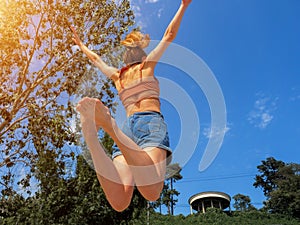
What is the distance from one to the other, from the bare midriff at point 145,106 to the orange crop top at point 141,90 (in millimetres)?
29

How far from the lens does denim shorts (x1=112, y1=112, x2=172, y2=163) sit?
7.48 feet

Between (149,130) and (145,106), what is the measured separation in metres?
0.23

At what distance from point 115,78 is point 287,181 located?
3197 cm

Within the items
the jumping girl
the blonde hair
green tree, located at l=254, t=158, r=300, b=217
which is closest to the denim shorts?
the jumping girl

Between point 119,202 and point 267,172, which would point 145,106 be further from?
point 267,172

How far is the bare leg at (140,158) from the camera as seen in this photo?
1965mm

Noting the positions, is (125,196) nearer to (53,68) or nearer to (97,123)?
(97,123)

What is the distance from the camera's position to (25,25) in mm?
9047

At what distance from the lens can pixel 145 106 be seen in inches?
98.0

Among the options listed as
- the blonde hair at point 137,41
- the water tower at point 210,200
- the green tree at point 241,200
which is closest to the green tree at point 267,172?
the green tree at point 241,200

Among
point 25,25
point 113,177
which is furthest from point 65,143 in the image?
point 113,177

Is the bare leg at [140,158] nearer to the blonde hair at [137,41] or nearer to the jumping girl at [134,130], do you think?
the jumping girl at [134,130]

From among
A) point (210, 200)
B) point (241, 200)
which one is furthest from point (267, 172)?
point (210, 200)

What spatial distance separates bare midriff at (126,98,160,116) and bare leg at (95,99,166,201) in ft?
1.22
